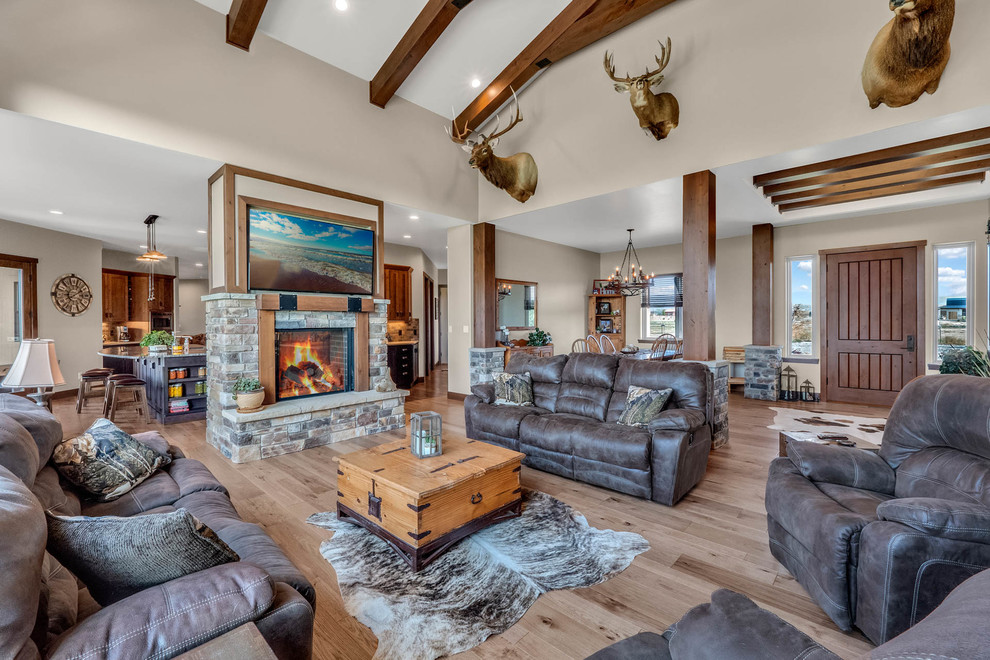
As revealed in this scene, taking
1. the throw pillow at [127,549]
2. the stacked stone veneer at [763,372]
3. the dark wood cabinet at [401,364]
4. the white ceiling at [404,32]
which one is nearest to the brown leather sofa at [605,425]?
the throw pillow at [127,549]

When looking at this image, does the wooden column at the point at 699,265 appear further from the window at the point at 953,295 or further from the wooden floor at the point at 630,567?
the window at the point at 953,295

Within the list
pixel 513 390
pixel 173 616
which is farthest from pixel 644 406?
pixel 173 616

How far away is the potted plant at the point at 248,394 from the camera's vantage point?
4.22 m

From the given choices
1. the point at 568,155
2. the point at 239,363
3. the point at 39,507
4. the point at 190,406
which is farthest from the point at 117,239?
the point at 39,507

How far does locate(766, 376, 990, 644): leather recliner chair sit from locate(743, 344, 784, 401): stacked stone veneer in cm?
500

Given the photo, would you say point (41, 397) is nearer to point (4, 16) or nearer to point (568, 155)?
point (4, 16)

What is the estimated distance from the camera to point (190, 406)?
5781 millimetres

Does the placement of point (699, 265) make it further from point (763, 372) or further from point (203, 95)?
point (203, 95)

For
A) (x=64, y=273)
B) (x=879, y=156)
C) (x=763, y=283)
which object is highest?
(x=879, y=156)

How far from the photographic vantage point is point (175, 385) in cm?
562

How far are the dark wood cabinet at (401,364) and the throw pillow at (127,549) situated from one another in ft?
21.4

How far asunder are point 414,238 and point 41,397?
5.67 meters

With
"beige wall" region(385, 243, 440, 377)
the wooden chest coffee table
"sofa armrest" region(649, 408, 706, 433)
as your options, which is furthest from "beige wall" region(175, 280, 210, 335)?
"sofa armrest" region(649, 408, 706, 433)

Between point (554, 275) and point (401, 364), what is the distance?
11.2 feet
